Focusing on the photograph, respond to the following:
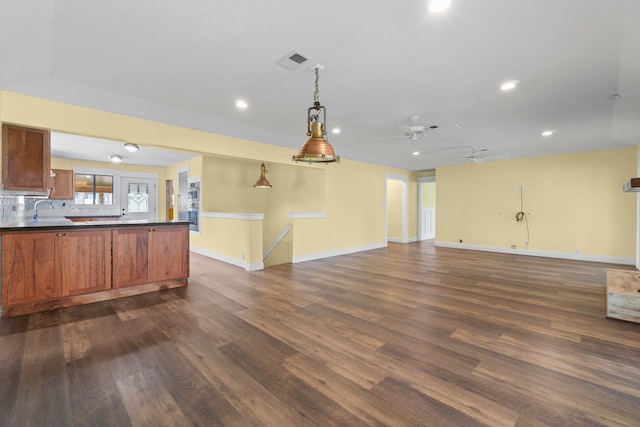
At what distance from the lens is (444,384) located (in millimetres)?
1904

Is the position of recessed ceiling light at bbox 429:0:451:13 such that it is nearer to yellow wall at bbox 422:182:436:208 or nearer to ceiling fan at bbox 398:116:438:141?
ceiling fan at bbox 398:116:438:141

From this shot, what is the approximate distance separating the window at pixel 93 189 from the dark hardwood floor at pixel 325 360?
6.23 meters

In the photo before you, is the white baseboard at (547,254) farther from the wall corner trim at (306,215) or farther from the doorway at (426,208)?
the wall corner trim at (306,215)

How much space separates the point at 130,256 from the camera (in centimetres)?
380

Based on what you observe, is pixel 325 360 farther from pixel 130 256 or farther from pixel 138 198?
pixel 138 198

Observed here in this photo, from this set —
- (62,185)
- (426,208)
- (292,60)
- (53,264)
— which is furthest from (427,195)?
(62,185)

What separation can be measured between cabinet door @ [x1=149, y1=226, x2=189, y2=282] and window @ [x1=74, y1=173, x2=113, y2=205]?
5.91m

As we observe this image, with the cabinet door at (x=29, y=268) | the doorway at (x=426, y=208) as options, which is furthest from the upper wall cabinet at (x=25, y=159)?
the doorway at (x=426, y=208)

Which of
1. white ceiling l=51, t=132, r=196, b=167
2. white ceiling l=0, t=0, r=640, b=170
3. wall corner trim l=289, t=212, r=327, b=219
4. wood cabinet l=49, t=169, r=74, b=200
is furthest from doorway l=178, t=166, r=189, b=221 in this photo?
white ceiling l=0, t=0, r=640, b=170

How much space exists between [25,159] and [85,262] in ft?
4.63

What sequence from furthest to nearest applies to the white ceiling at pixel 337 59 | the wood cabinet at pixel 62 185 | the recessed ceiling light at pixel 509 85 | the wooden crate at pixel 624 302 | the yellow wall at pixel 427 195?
1. the yellow wall at pixel 427 195
2. the wood cabinet at pixel 62 185
3. the recessed ceiling light at pixel 509 85
4. the wooden crate at pixel 624 302
5. the white ceiling at pixel 337 59

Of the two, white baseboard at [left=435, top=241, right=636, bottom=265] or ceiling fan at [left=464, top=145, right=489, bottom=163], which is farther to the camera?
ceiling fan at [left=464, top=145, right=489, bottom=163]

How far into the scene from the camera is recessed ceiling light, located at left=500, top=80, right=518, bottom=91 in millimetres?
3210

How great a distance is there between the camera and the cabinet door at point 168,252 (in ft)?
13.2
